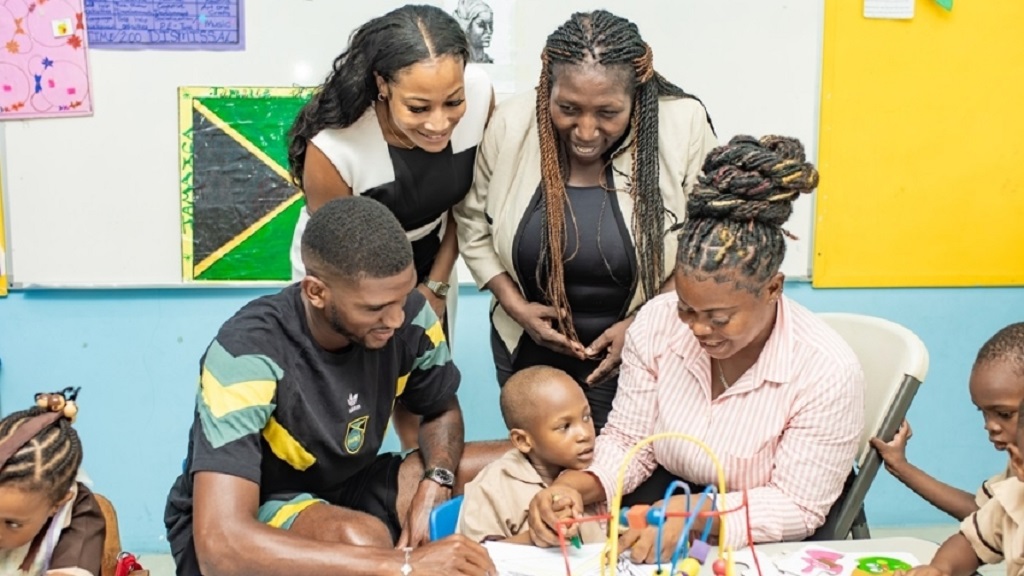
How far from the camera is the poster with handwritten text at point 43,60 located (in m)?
3.36

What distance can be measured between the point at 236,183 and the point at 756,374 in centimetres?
213

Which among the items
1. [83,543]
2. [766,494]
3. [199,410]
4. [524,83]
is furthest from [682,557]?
[524,83]

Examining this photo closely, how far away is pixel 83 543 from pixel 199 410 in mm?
393

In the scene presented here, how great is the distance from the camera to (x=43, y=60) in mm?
3391

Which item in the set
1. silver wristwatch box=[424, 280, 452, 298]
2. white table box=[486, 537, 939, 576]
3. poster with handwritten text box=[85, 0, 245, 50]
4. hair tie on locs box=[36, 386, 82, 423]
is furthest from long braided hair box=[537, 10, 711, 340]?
poster with handwritten text box=[85, 0, 245, 50]

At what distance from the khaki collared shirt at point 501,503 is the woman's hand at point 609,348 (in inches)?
14.1

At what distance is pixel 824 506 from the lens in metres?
1.94

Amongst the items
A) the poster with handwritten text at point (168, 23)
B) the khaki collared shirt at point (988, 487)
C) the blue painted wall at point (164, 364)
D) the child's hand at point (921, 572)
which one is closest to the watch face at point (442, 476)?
the child's hand at point (921, 572)

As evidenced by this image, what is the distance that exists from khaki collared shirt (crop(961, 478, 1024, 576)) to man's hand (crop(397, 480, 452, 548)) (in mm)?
1067

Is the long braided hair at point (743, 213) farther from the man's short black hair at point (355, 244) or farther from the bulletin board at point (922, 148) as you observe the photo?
the bulletin board at point (922, 148)

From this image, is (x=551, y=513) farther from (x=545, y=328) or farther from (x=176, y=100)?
(x=176, y=100)

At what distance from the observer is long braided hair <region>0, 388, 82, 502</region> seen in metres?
1.90

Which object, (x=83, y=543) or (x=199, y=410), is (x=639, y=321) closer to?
(x=199, y=410)

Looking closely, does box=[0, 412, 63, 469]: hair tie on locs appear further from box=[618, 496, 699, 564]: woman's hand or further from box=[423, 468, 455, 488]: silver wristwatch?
box=[618, 496, 699, 564]: woman's hand
